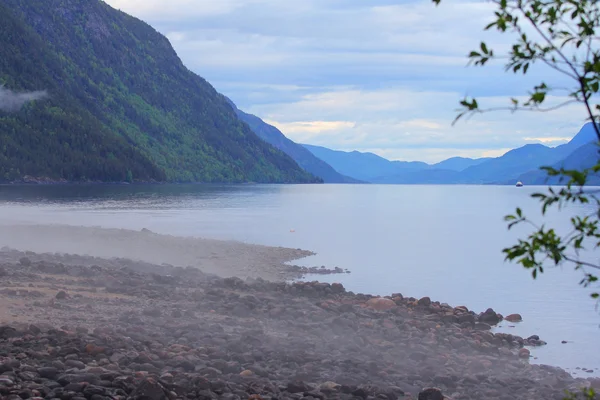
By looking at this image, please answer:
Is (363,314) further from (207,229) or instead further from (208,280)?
(207,229)

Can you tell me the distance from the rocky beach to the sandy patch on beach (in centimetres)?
1083

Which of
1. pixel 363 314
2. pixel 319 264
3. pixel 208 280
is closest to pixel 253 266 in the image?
pixel 319 264

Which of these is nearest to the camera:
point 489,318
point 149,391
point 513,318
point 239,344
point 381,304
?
point 149,391

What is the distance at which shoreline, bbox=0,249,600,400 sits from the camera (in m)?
14.0

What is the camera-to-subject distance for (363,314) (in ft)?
78.1

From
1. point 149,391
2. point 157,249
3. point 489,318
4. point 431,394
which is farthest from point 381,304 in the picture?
point 157,249

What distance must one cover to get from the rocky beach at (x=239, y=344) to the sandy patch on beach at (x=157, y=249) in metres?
10.8

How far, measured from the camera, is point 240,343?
17.7 metres

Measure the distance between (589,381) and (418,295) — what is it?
51.6ft

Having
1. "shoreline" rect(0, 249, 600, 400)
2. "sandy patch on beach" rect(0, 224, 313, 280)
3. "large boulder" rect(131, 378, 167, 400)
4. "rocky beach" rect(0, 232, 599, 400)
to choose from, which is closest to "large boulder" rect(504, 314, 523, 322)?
"rocky beach" rect(0, 232, 599, 400)

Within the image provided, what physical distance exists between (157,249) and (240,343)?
2854 cm

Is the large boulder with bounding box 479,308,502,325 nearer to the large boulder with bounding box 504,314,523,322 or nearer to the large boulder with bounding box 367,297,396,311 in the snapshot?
the large boulder with bounding box 504,314,523,322

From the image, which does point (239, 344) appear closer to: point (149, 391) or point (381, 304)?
point (149, 391)

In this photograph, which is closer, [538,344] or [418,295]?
[538,344]
